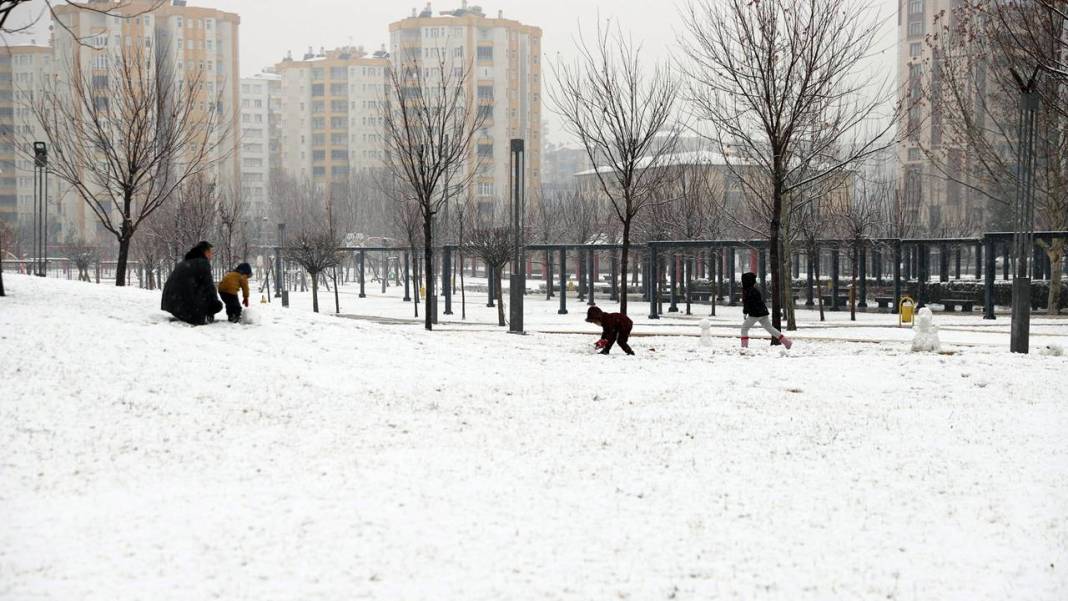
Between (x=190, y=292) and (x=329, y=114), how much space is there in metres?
117

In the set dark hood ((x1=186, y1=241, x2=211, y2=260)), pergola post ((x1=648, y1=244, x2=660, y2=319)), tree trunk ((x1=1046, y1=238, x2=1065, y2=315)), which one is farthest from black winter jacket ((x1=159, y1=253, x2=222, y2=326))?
tree trunk ((x1=1046, y1=238, x2=1065, y2=315))

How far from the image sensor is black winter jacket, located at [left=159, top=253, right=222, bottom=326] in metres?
13.3

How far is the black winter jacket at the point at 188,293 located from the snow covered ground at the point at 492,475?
1.46 feet

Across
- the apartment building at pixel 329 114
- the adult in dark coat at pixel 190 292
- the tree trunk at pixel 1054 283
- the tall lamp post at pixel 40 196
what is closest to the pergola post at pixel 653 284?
the tree trunk at pixel 1054 283

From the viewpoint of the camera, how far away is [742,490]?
7.97 metres

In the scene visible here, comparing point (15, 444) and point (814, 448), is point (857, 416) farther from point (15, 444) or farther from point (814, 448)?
point (15, 444)

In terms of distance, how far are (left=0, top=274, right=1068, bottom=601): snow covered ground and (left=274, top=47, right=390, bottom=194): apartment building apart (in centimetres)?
11318

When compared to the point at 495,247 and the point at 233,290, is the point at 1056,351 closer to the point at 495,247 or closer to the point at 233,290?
the point at 233,290

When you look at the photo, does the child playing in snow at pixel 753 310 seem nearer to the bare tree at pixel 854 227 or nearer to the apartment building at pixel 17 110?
the bare tree at pixel 854 227

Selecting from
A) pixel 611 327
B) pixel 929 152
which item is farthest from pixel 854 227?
pixel 611 327

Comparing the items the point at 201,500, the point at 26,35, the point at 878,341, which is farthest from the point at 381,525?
the point at 878,341

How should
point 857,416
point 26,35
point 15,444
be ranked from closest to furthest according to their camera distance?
1. point 15,444
2. point 857,416
3. point 26,35

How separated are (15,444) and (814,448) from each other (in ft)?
22.9

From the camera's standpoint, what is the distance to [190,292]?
13.4m
